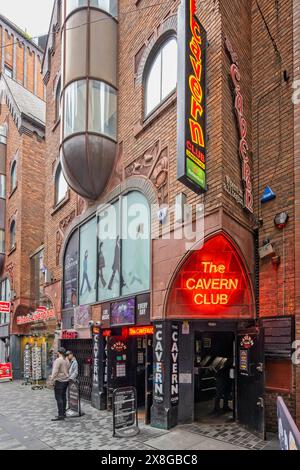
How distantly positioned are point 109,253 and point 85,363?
387cm

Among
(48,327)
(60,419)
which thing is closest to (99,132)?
(60,419)

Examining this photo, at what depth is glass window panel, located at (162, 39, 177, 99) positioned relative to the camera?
32.7 feet

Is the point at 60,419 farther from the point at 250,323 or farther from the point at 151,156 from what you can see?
the point at 151,156

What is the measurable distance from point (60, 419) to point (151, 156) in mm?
6904

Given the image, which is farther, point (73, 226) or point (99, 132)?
point (73, 226)

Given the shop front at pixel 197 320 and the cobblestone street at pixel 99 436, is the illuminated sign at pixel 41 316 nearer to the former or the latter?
the cobblestone street at pixel 99 436

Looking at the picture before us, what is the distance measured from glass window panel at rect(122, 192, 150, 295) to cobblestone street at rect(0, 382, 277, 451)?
3.25 metres

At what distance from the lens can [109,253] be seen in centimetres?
1212

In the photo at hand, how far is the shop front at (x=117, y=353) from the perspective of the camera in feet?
35.1

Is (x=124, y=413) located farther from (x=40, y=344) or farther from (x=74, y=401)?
(x=40, y=344)

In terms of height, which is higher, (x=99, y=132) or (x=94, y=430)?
(x=99, y=132)

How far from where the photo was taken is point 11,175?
2420cm

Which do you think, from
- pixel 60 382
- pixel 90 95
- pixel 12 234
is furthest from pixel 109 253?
pixel 12 234

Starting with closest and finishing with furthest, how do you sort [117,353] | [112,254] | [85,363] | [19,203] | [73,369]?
[73,369] < [117,353] < [112,254] < [85,363] < [19,203]
